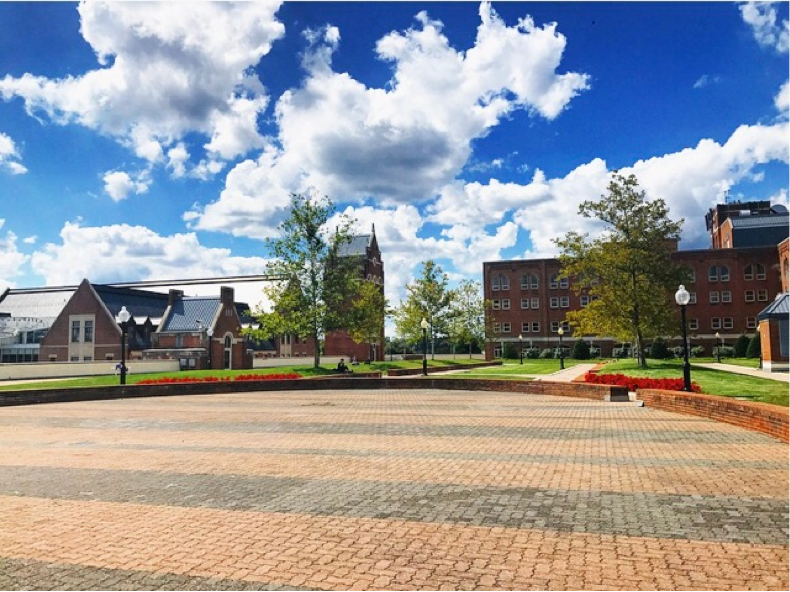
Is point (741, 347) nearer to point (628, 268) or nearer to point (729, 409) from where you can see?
point (628, 268)

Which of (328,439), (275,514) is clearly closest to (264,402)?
(328,439)

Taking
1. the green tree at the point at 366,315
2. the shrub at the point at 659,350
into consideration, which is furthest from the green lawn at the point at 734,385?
the shrub at the point at 659,350

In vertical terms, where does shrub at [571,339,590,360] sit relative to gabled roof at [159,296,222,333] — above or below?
below

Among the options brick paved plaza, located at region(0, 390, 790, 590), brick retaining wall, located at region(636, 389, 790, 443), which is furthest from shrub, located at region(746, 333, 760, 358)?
brick paved plaza, located at region(0, 390, 790, 590)

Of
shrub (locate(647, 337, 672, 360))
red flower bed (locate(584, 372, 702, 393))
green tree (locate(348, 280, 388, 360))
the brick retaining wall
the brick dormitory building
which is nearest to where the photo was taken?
the brick retaining wall

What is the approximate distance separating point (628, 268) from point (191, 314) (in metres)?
43.1

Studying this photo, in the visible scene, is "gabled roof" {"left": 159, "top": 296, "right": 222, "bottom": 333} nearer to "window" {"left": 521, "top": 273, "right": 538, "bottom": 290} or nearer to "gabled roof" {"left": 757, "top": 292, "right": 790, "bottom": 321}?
"window" {"left": 521, "top": 273, "right": 538, "bottom": 290}

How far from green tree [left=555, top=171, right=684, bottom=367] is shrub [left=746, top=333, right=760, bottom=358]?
24.1 meters

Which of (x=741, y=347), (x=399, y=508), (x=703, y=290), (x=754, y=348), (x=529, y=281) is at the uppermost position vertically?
(x=529, y=281)

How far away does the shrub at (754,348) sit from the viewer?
54.8 meters

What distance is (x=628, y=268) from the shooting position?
112 ft

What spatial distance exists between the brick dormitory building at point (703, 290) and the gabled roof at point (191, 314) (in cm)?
3176

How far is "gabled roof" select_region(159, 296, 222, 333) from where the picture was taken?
59.2m

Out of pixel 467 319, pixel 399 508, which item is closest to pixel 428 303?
pixel 467 319
